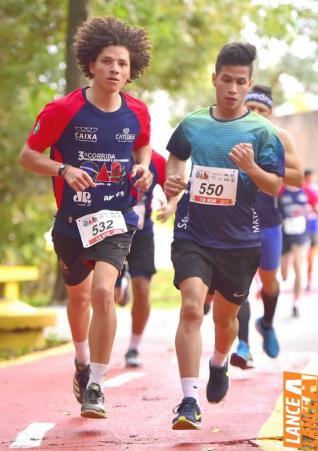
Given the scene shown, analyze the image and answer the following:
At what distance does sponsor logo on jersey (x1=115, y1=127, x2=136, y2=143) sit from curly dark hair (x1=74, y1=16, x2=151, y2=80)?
1.53ft

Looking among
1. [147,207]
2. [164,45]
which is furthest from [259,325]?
[164,45]

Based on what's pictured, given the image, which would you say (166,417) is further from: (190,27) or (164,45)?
(190,27)

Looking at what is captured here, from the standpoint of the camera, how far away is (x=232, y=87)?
5820 mm

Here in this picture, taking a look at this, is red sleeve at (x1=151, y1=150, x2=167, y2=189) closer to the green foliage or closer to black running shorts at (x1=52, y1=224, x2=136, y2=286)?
black running shorts at (x1=52, y1=224, x2=136, y2=286)

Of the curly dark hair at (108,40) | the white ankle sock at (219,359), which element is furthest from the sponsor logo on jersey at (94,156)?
the white ankle sock at (219,359)

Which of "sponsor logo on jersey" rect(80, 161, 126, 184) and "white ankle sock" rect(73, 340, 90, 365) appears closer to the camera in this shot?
"sponsor logo on jersey" rect(80, 161, 126, 184)

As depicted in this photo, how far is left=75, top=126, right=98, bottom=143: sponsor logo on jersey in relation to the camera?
19.2 feet

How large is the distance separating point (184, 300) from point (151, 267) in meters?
3.28

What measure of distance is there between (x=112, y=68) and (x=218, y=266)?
125 centimetres

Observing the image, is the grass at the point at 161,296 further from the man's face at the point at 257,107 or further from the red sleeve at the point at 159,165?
the man's face at the point at 257,107

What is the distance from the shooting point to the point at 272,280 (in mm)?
8227

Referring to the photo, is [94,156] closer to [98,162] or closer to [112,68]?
[98,162]

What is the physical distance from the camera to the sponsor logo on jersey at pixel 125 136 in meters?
5.92

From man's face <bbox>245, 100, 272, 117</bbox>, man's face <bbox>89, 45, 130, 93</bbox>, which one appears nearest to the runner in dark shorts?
man's face <bbox>89, 45, 130, 93</bbox>
